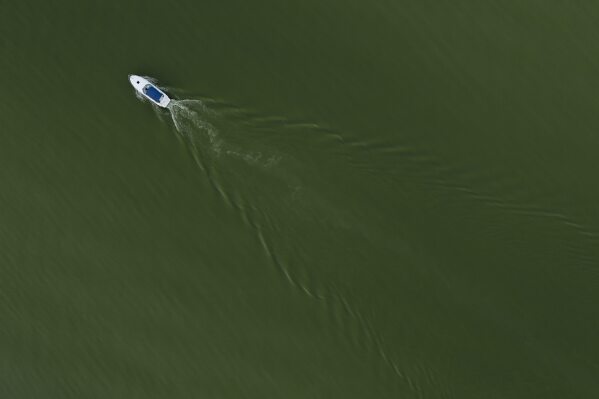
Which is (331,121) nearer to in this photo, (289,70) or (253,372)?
(289,70)

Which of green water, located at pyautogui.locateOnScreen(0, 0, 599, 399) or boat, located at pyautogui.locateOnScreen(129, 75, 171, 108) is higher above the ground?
boat, located at pyautogui.locateOnScreen(129, 75, 171, 108)

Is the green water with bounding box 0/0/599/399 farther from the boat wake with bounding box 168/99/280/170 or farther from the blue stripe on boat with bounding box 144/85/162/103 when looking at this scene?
the blue stripe on boat with bounding box 144/85/162/103

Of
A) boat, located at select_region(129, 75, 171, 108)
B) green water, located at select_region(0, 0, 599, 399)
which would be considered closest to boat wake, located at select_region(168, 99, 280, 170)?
green water, located at select_region(0, 0, 599, 399)

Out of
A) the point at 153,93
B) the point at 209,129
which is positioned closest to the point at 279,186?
the point at 209,129

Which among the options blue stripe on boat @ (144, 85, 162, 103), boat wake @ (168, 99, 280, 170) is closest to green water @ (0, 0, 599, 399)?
boat wake @ (168, 99, 280, 170)

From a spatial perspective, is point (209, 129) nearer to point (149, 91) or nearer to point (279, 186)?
point (149, 91)

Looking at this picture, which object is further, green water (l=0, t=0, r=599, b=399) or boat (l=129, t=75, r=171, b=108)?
green water (l=0, t=0, r=599, b=399)

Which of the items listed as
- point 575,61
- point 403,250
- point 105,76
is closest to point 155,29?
point 105,76
